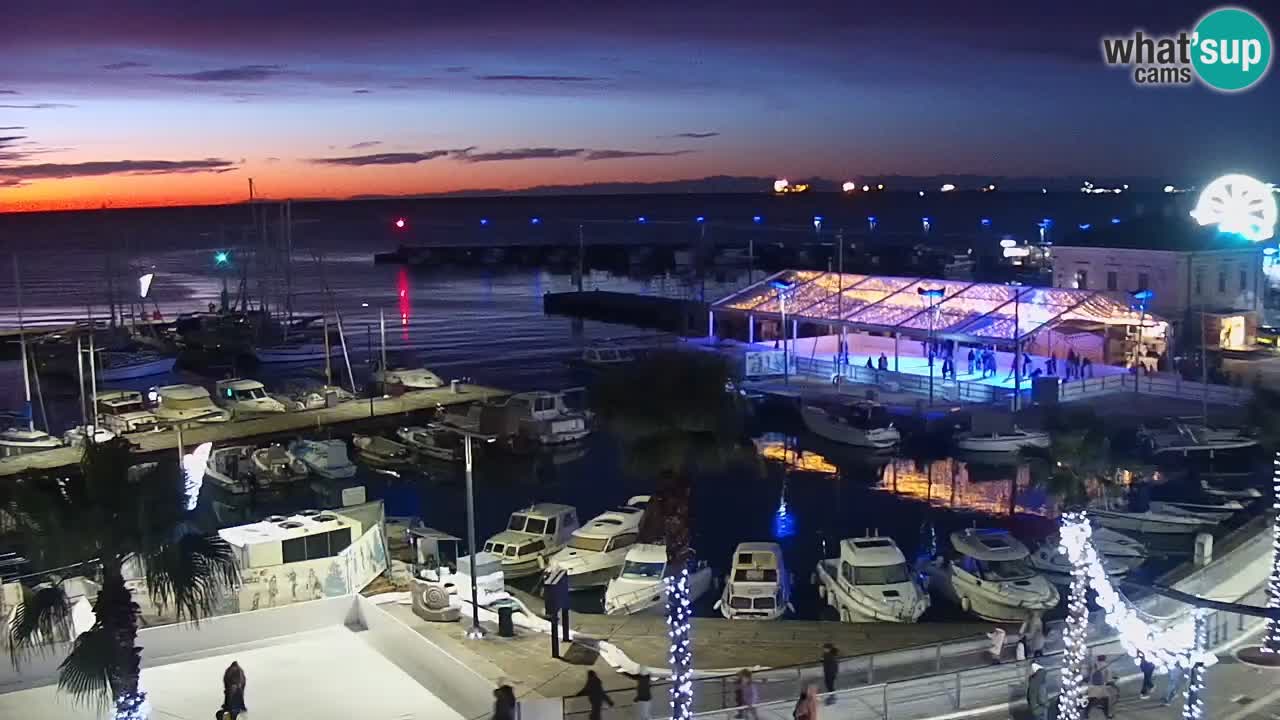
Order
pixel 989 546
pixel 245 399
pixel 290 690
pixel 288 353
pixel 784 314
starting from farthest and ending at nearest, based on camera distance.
Answer: pixel 288 353 → pixel 784 314 → pixel 245 399 → pixel 989 546 → pixel 290 690

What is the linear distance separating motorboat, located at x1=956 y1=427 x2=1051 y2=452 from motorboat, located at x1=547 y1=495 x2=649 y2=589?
15.5m

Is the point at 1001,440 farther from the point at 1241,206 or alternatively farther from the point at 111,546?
the point at 111,546

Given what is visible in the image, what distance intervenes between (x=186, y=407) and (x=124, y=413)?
2.17 meters

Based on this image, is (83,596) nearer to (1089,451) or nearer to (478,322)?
(1089,451)

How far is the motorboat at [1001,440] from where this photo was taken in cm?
4141

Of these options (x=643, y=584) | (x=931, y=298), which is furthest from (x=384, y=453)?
(x=931, y=298)

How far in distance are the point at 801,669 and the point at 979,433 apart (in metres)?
29.0

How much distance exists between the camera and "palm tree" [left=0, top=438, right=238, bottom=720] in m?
10.2

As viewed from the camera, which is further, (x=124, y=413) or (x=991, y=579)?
(x=124, y=413)

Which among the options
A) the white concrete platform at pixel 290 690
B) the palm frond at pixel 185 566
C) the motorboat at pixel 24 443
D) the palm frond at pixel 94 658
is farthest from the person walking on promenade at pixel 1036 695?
the motorboat at pixel 24 443

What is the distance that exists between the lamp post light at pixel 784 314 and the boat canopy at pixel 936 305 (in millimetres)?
89

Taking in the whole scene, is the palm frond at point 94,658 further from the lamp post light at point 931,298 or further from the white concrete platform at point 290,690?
the lamp post light at point 931,298

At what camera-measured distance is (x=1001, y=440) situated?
4159 cm

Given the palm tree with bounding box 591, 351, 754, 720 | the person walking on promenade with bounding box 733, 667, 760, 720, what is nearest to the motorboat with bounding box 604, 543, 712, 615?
the person walking on promenade with bounding box 733, 667, 760, 720
